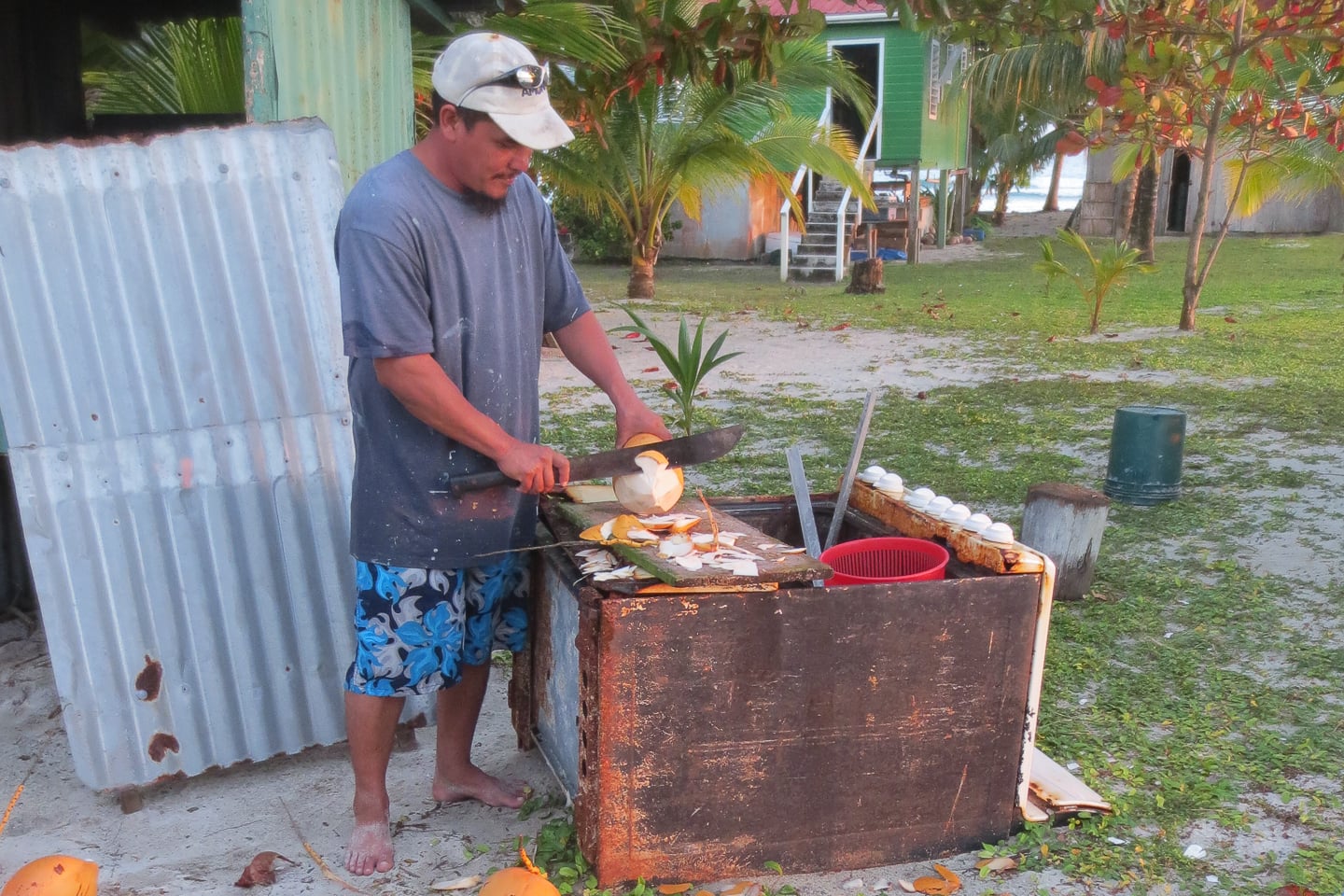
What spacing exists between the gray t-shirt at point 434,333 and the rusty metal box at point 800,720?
334mm

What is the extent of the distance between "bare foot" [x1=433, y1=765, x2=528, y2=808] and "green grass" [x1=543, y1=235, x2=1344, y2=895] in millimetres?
1251

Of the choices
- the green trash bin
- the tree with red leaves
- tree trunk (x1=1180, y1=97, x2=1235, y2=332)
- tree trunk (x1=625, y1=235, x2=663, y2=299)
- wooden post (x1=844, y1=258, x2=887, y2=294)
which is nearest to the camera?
the tree with red leaves

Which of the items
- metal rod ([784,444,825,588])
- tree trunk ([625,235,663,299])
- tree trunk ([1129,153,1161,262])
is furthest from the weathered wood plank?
tree trunk ([1129,153,1161,262])

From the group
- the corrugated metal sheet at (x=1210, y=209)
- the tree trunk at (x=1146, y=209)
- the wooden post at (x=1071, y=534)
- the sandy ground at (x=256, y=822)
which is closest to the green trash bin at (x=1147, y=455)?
the wooden post at (x=1071, y=534)

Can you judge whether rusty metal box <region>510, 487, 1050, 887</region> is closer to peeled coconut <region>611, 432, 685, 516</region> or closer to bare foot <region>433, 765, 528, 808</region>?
peeled coconut <region>611, 432, 685, 516</region>

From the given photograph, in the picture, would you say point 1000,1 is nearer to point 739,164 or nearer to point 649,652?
point 649,652

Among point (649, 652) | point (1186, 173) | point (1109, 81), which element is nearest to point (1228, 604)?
point (649, 652)

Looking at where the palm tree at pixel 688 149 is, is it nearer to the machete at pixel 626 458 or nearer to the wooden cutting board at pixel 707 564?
the wooden cutting board at pixel 707 564

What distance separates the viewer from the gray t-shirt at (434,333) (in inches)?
94.8

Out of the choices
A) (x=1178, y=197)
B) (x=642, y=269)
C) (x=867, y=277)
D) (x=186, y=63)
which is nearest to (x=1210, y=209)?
(x=1178, y=197)

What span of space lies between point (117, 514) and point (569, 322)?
128 centimetres

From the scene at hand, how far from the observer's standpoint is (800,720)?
2539 millimetres

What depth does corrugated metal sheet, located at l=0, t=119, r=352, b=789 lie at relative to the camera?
9.59ft

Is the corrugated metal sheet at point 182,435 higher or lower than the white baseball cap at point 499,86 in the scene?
lower
